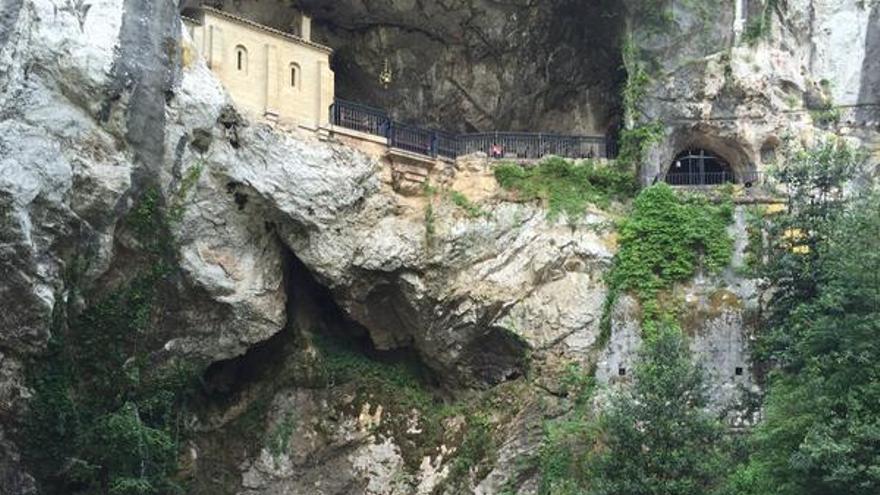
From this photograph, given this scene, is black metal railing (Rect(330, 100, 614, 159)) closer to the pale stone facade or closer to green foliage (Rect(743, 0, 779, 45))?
the pale stone facade

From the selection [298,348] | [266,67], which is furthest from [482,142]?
[298,348]

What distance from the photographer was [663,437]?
821 inches

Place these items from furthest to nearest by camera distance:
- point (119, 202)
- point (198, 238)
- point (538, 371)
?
point (538, 371)
point (198, 238)
point (119, 202)

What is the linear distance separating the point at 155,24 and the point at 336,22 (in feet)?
22.3

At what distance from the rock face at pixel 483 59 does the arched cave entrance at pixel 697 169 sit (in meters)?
2.19

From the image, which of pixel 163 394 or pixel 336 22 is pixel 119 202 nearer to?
pixel 163 394

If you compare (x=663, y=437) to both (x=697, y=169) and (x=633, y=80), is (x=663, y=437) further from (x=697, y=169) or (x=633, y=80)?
(x=697, y=169)

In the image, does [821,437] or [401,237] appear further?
[401,237]

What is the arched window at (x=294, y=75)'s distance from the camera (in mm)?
26109

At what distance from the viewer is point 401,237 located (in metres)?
25.8

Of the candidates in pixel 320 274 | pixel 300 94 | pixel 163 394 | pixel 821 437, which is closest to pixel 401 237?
pixel 320 274

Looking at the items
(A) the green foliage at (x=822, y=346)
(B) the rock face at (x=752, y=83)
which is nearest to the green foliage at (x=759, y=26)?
(B) the rock face at (x=752, y=83)

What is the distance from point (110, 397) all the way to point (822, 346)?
12476 millimetres

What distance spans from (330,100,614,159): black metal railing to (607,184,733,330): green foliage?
284 centimetres
